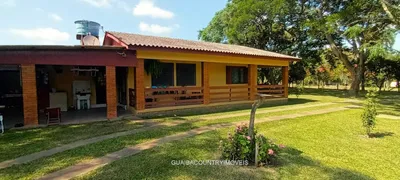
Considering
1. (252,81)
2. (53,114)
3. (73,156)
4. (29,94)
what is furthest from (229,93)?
(73,156)

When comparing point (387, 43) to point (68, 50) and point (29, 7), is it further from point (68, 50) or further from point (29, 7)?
point (29, 7)

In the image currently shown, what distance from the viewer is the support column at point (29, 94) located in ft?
24.3

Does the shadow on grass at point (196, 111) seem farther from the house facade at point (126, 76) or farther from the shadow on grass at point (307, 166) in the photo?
the shadow on grass at point (307, 166)

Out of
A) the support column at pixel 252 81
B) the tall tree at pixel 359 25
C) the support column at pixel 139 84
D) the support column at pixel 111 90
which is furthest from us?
the support column at pixel 252 81

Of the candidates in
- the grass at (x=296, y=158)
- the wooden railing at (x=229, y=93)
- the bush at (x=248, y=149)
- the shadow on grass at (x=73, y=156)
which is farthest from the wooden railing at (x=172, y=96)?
the bush at (x=248, y=149)

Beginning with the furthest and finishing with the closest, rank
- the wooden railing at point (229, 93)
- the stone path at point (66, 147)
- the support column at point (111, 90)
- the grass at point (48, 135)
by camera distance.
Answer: the wooden railing at point (229, 93), the support column at point (111, 90), the grass at point (48, 135), the stone path at point (66, 147)

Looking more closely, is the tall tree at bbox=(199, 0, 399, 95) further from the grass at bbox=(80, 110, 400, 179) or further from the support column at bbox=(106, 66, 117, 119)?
the support column at bbox=(106, 66, 117, 119)

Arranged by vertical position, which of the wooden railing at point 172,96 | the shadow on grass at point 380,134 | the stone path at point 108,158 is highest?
the wooden railing at point 172,96

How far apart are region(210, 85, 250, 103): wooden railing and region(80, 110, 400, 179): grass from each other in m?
4.74

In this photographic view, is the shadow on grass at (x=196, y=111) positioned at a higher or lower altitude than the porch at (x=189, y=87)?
lower

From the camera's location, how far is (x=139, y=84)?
9344 mm

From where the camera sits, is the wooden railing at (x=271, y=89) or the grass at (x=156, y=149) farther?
the wooden railing at (x=271, y=89)

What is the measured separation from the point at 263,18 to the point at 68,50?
18949 mm

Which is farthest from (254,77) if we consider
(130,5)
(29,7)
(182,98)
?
(29,7)
